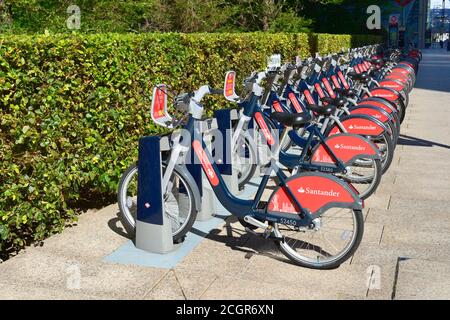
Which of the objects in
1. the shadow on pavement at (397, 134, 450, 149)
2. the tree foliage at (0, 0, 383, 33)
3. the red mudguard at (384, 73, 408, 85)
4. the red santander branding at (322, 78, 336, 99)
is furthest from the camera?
the red mudguard at (384, 73, 408, 85)

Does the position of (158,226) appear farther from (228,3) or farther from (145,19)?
(228,3)

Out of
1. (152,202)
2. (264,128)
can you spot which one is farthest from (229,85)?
(152,202)

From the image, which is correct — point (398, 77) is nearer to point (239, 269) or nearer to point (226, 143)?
point (226, 143)

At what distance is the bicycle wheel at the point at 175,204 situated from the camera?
3.94 metres

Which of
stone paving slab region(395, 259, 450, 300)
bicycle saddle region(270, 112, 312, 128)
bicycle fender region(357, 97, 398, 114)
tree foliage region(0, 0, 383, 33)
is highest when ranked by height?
tree foliage region(0, 0, 383, 33)

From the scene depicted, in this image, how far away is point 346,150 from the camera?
4984 mm

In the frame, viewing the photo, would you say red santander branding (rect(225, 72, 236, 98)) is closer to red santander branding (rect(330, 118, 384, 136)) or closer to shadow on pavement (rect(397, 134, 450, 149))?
red santander branding (rect(330, 118, 384, 136))

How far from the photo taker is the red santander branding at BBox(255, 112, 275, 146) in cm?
528

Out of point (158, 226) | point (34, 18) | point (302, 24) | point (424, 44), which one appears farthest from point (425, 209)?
point (424, 44)

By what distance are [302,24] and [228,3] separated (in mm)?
3920

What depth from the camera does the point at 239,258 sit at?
3846 millimetres

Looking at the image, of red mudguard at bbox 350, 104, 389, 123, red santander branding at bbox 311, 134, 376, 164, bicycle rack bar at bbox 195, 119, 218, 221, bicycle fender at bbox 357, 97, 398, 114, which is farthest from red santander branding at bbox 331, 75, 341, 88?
bicycle rack bar at bbox 195, 119, 218, 221

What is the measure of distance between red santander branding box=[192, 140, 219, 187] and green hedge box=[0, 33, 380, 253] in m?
1.05

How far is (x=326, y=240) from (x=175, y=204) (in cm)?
115
